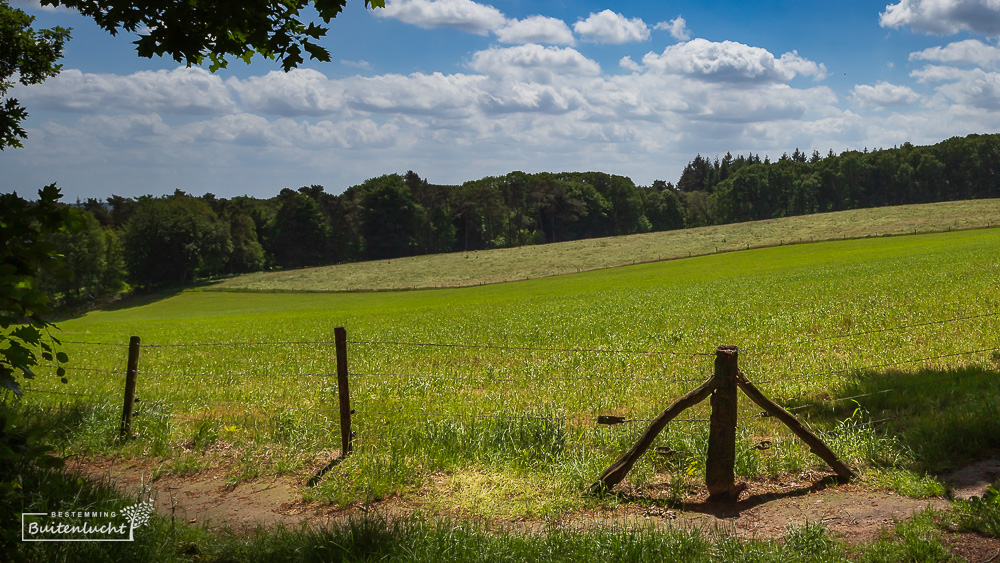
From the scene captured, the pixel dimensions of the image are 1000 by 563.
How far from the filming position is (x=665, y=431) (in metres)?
8.28

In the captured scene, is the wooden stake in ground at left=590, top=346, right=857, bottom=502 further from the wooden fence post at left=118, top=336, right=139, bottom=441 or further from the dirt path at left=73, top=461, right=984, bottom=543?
the wooden fence post at left=118, top=336, right=139, bottom=441

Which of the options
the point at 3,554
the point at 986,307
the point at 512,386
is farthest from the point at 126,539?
the point at 986,307

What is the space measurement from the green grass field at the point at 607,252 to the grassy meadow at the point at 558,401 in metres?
47.6

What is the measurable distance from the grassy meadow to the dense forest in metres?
73.2

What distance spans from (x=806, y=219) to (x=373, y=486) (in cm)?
10226

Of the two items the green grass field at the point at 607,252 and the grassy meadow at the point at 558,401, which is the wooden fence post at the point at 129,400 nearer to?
the grassy meadow at the point at 558,401

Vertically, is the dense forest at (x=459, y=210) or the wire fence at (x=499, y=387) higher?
the dense forest at (x=459, y=210)

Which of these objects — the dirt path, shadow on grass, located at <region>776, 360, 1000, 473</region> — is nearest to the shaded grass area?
the dirt path

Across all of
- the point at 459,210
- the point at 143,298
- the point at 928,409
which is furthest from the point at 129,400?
the point at 459,210

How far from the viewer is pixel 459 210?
126375 millimetres

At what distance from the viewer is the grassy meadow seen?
7297 millimetres

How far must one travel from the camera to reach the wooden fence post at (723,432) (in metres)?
6.54

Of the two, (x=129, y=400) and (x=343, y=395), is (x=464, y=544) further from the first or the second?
(x=129, y=400)

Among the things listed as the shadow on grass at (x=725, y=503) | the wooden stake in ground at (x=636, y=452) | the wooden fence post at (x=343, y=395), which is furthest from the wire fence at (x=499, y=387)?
the shadow on grass at (x=725, y=503)
